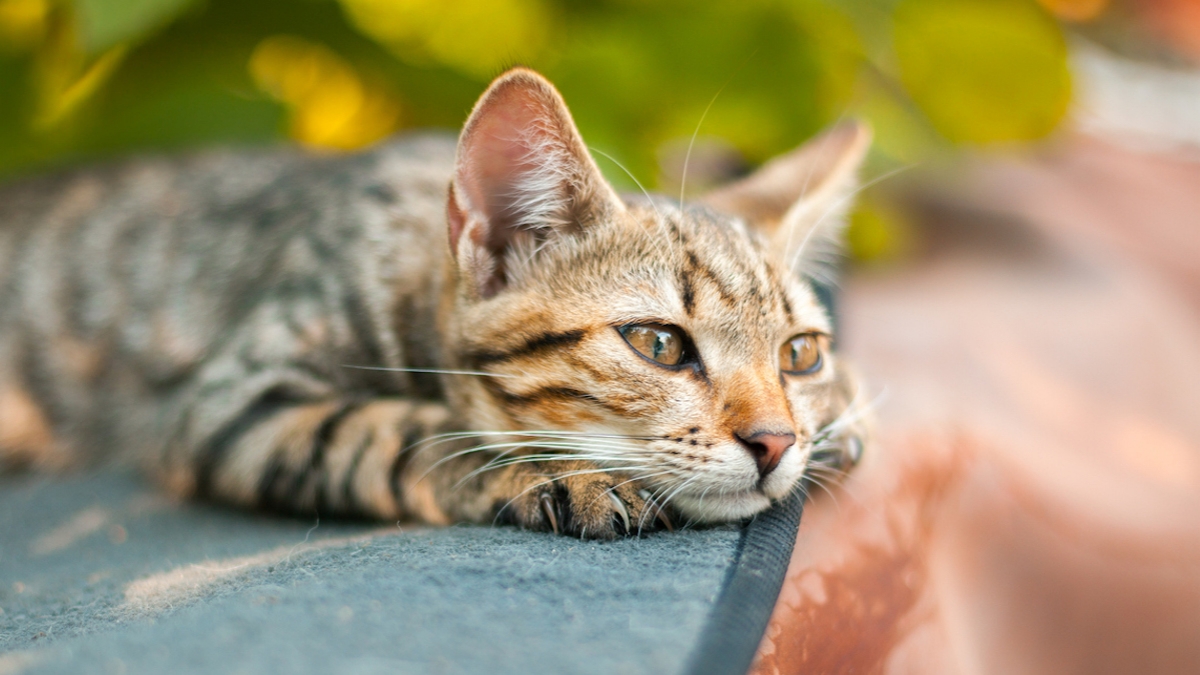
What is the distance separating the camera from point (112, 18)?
1757 millimetres

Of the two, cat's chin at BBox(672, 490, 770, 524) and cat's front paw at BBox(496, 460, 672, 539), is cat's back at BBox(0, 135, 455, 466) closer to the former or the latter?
cat's front paw at BBox(496, 460, 672, 539)

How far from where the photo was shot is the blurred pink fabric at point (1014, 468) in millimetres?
1483

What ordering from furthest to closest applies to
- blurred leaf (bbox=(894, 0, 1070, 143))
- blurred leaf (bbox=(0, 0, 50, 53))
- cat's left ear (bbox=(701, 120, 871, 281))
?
blurred leaf (bbox=(894, 0, 1070, 143)) → blurred leaf (bbox=(0, 0, 50, 53)) → cat's left ear (bbox=(701, 120, 871, 281))

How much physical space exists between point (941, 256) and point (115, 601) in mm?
2863

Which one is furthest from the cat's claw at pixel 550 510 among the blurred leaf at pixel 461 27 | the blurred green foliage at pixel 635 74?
the blurred leaf at pixel 461 27

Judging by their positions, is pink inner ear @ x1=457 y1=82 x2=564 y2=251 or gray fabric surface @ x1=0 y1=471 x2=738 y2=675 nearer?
gray fabric surface @ x1=0 y1=471 x2=738 y2=675

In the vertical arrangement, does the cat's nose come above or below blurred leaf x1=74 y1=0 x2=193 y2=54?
below

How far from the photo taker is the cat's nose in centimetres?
123

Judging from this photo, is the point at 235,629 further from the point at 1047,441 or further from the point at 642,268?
the point at 1047,441

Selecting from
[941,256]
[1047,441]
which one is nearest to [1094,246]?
[941,256]

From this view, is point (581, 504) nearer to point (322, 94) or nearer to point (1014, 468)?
point (1014, 468)

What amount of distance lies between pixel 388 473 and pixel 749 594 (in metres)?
0.77

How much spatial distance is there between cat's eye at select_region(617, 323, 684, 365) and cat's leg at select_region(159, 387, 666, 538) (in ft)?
0.67

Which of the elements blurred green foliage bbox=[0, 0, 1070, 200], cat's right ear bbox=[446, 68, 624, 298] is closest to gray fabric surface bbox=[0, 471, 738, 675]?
cat's right ear bbox=[446, 68, 624, 298]
